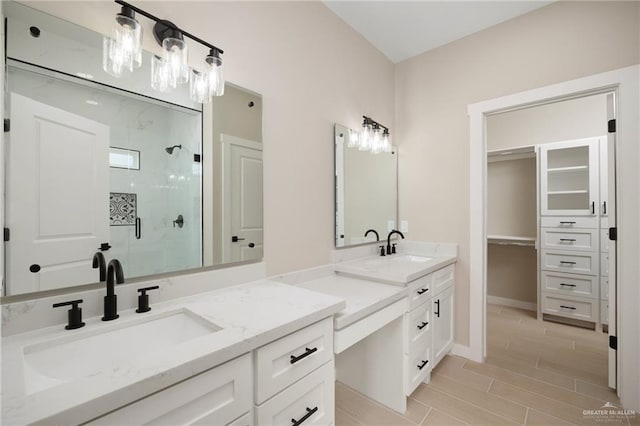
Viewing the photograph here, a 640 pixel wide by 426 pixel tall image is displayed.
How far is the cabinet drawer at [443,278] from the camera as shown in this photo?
6.95 ft

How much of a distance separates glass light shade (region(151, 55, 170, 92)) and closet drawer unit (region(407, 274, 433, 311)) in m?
→ 1.71

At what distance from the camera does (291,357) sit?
102cm

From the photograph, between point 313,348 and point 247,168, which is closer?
point 313,348

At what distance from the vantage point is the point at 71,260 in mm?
1020

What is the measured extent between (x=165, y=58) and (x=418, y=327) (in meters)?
2.07

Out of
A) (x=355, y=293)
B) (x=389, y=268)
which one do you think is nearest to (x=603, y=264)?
(x=389, y=268)

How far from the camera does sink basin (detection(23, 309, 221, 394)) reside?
0.79 m

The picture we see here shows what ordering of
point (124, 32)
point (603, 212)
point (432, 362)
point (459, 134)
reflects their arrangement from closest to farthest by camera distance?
point (124, 32), point (432, 362), point (459, 134), point (603, 212)

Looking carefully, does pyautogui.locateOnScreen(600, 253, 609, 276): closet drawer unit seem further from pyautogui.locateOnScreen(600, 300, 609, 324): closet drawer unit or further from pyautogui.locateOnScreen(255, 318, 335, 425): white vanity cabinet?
pyautogui.locateOnScreen(255, 318, 335, 425): white vanity cabinet

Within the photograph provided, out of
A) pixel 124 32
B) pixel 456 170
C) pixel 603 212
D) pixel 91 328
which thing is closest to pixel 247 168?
pixel 124 32

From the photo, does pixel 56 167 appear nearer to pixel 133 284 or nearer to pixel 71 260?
pixel 71 260

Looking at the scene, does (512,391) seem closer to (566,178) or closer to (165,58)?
(566,178)

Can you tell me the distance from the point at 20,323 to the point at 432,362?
2.26 meters

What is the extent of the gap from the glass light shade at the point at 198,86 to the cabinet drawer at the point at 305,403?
134 centimetres
